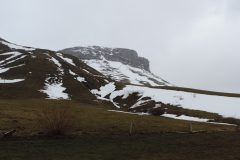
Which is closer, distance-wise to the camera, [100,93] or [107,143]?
[107,143]

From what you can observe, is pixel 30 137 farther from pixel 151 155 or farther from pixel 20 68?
pixel 20 68

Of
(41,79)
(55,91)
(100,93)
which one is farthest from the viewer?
(41,79)

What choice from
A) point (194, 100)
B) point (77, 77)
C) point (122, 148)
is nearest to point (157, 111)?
point (194, 100)

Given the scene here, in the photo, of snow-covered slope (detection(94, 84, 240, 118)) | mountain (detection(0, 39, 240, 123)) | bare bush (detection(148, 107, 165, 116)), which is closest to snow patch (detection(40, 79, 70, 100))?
mountain (detection(0, 39, 240, 123))

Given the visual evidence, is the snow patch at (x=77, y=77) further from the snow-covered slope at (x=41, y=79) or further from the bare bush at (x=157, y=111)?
the bare bush at (x=157, y=111)

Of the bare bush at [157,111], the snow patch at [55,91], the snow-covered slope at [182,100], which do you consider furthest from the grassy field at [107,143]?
the snow patch at [55,91]

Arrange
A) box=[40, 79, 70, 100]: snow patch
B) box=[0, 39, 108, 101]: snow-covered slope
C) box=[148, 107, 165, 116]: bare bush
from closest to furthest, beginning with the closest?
box=[148, 107, 165, 116]: bare bush
box=[40, 79, 70, 100]: snow patch
box=[0, 39, 108, 101]: snow-covered slope

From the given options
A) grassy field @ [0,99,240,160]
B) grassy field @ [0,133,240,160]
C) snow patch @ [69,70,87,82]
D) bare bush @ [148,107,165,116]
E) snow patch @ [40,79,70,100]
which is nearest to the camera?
grassy field @ [0,133,240,160]

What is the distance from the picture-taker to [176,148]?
40.8m

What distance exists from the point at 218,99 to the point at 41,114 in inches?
2261

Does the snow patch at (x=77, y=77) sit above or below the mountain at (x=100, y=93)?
above

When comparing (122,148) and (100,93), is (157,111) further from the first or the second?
(122,148)

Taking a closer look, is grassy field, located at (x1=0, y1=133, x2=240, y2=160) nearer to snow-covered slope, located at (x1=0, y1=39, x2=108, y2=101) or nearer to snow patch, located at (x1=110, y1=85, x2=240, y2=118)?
snow patch, located at (x1=110, y1=85, x2=240, y2=118)

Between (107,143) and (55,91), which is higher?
(55,91)
